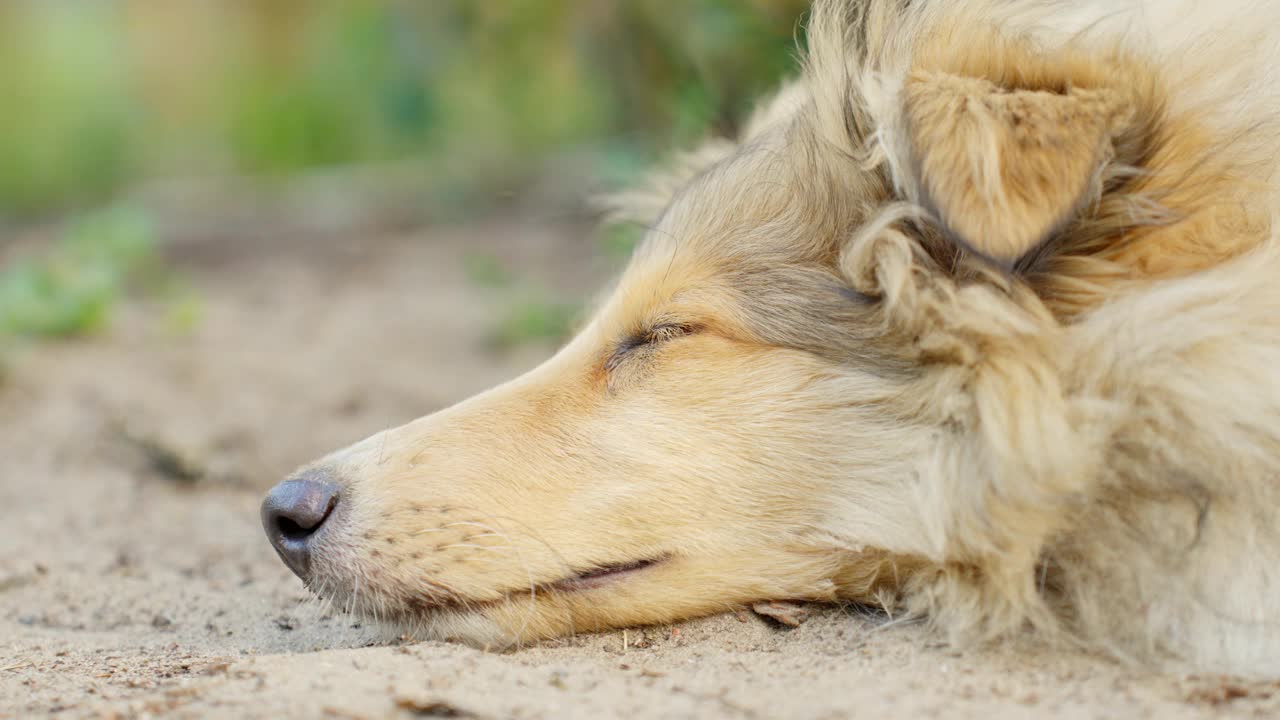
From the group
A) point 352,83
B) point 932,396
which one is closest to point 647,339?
point 932,396

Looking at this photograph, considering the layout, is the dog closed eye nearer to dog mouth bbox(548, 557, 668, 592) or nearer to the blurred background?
dog mouth bbox(548, 557, 668, 592)

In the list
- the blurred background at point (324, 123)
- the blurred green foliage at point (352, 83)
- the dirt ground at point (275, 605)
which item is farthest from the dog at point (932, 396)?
the blurred green foliage at point (352, 83)

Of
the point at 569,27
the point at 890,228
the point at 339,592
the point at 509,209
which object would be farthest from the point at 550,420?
the point at 509,209

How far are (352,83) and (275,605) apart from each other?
920 centimetres

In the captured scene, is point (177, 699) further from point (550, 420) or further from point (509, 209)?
point (509, 209)

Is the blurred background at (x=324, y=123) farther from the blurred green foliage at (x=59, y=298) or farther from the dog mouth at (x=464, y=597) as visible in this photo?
the dog mouth at (x=464, y=597)

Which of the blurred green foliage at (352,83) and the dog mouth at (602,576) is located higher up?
the blurred green foliage at (352,83)

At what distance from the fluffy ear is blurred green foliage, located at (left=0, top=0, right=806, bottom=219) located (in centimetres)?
307

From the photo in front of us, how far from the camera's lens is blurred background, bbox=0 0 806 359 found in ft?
21.7

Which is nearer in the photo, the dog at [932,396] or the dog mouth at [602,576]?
the dog at [932,396]

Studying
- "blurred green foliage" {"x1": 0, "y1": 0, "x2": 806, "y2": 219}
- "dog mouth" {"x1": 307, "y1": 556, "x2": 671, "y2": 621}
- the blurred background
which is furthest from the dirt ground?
"blurred green foliage" {"x1": 0, "y1": 0, "x2": 806, "y2": 219}

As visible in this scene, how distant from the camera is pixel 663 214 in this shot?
3508mm

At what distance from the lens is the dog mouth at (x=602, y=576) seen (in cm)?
283

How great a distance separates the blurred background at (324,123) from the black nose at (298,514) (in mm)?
2056
